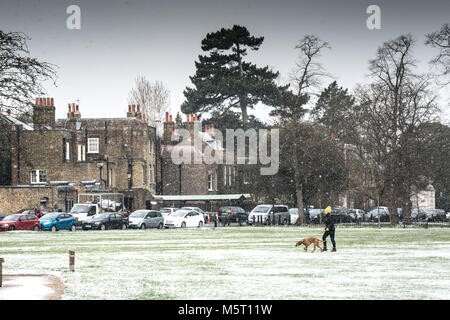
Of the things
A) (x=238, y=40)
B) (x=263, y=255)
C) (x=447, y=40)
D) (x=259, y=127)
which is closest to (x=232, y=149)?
(x=259, y=127)

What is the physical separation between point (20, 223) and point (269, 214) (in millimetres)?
21015

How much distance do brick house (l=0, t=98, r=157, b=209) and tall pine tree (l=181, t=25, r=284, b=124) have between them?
11259 mm

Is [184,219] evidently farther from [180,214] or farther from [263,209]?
[263,209]

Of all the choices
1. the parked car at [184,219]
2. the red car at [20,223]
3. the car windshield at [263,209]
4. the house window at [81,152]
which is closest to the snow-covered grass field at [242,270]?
the red car at [20,223]

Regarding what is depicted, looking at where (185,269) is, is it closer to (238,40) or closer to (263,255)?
(263,255)

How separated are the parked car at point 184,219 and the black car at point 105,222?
3685 mm

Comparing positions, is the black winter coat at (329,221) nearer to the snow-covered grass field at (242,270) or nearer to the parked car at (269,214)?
the snow-covered grass field at (242,270)

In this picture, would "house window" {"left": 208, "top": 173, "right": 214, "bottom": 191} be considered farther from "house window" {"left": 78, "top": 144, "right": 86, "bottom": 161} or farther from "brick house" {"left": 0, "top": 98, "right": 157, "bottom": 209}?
"house window" {"left": 78, "top": 144, "right": 86, "bottom": 161}

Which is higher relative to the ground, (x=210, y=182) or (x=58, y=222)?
(x=210, y=182)

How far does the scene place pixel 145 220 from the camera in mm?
63562

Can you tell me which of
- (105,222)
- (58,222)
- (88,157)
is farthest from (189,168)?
(58,222)

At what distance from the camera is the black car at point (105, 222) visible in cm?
6184

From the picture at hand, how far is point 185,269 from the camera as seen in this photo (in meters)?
25.7

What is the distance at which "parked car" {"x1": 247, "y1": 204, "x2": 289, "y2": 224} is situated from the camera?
71.1 meters
